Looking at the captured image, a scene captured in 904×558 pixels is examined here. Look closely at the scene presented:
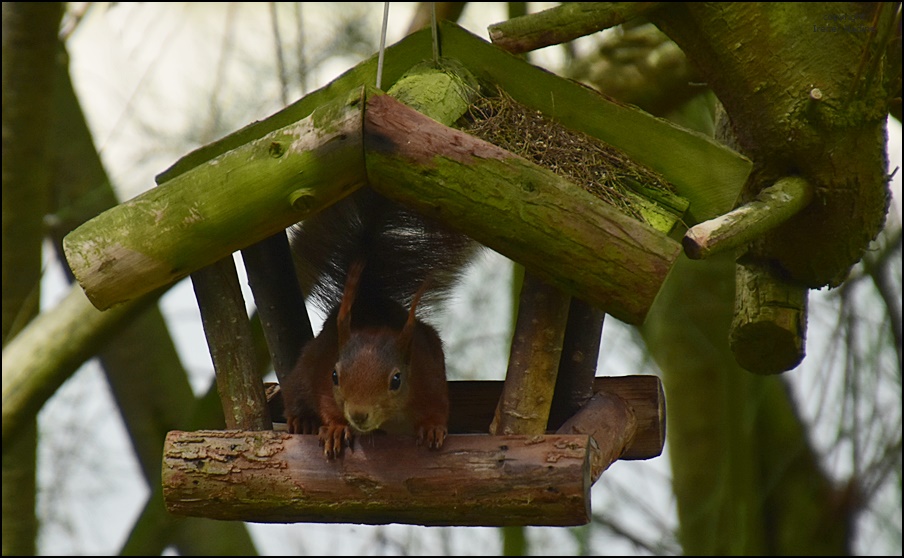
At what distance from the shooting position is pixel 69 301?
287 centimetres

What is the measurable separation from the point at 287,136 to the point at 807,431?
279 centimetres

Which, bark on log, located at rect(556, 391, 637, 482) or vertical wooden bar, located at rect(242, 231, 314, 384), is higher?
vertical wooden bar, located at rect(242, 231, 314, 384)

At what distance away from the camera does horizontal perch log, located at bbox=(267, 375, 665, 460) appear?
6.26 feet

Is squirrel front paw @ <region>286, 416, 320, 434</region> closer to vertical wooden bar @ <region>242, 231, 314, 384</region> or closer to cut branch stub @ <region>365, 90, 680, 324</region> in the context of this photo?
vertical wooden bar @ <region>242, 231, 314, 384</region>

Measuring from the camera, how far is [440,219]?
147 cm

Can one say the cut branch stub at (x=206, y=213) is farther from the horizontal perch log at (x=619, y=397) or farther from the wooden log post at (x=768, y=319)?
the wooden log post at (x=768, y=319)

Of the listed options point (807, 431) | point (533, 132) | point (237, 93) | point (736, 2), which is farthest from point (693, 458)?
point (533, 132)

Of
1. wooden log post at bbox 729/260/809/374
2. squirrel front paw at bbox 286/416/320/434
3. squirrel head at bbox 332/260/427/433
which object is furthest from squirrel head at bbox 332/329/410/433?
wooden log post at bbox 729/260/809/374

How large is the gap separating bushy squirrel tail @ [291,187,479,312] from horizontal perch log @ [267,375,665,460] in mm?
205

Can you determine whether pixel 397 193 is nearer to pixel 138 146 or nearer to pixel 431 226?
pixel 431 226

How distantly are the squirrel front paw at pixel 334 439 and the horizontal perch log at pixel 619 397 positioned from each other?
15.5 inches

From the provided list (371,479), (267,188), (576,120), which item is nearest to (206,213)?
(267,188)

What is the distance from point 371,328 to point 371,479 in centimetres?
32

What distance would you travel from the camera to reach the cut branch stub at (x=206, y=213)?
1480mm
